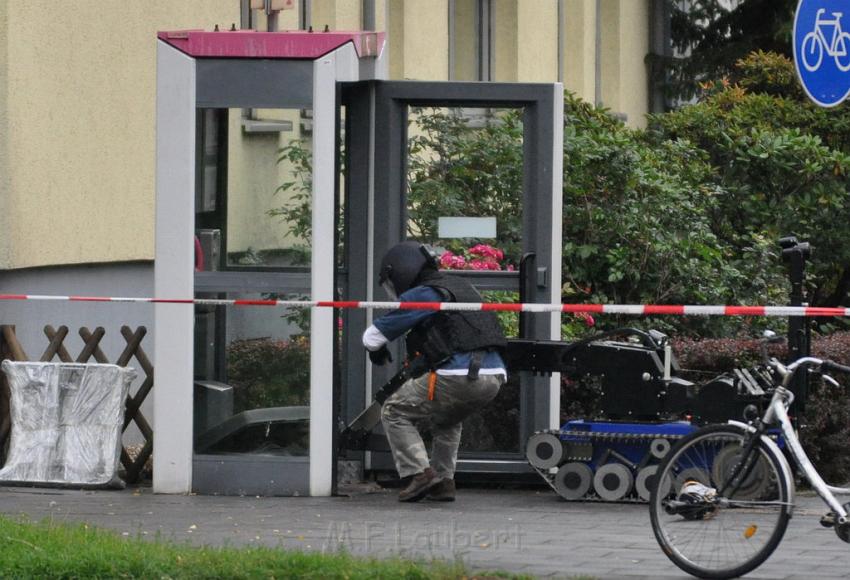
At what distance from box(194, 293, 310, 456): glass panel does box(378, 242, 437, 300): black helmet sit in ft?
1.78

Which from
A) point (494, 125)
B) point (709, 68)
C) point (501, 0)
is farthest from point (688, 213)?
point (709, 68)

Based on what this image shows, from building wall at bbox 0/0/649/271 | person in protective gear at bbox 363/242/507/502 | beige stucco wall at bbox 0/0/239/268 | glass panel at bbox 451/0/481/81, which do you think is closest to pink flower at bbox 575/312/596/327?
person in protective gear at bbox 363/242/507/502

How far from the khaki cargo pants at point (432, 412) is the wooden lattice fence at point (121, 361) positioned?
1.62 m

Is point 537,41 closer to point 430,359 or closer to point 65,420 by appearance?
point 65,420

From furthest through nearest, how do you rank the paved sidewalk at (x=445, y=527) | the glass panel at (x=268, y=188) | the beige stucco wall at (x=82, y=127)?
the beige stucco wall at (x=82, y=127) < the glass panel at (x=268, y=188) < the paved sidewalk at (x=445, y=527)

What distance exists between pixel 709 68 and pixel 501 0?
4051 millimetres

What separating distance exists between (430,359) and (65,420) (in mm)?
2270

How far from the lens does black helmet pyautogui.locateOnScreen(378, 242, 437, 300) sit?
9445mm

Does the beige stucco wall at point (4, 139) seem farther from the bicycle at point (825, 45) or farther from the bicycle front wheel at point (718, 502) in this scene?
the bicycle front wheel at point (718, 502)

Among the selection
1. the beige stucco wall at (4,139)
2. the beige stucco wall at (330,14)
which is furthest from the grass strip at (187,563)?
the beige stucco wall at (330,14)

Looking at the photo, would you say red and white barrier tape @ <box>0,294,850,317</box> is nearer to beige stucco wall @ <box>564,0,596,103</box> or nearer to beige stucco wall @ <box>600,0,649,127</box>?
beige stucco wall @ <box>564,0,596,103</box>

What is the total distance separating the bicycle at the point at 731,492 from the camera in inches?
276

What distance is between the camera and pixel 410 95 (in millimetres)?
10047

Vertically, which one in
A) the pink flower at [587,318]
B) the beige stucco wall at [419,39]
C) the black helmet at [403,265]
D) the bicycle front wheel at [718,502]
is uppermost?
the beige stucco wall at [419,39]
